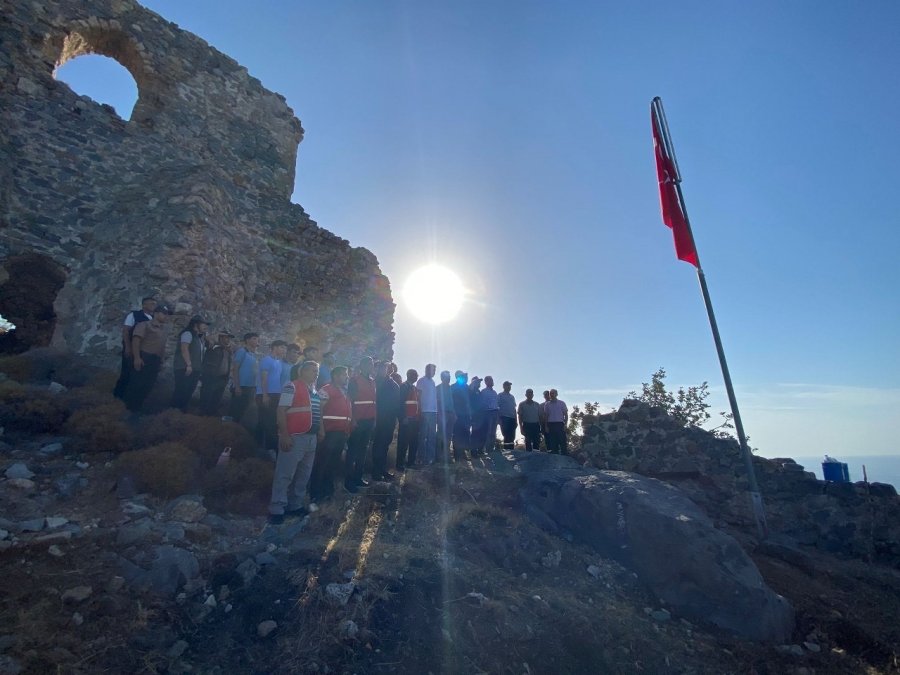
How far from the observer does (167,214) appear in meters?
9.20

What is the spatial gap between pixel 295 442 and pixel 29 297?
26.0ft

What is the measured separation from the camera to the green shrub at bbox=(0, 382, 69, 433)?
5.75m

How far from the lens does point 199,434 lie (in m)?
6.38

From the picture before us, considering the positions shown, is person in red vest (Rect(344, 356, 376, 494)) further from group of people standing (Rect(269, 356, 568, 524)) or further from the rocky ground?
the rocky ground

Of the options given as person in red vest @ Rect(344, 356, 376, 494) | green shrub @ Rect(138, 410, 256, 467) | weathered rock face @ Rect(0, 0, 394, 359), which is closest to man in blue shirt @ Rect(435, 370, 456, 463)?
person in red vest @ Rect(344, 356, 376, 494)

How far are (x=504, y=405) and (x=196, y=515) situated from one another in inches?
275

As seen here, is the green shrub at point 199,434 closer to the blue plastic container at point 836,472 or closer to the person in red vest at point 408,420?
the person in red vest at point 408,420

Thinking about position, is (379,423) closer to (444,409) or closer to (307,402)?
(444,409)

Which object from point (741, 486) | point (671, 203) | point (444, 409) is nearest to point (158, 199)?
point (444, 409)

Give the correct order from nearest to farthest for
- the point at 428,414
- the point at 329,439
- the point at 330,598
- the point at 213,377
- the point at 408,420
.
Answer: the point at 330,598
the point at 329,439
the point at 213,377
the point at 408,420
the point at 428,414

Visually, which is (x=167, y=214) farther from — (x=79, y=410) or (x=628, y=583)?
(x=628, y=583)

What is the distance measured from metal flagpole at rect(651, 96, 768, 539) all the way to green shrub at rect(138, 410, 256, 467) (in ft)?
24.2

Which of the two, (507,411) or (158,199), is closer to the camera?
(158,199)

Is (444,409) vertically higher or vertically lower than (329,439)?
higher
